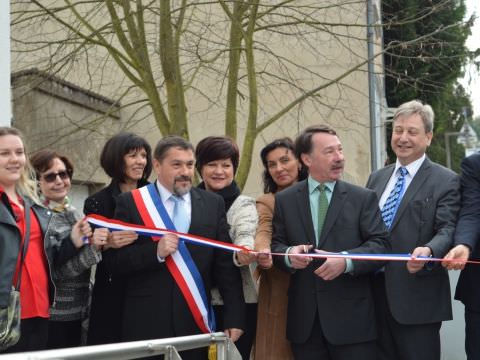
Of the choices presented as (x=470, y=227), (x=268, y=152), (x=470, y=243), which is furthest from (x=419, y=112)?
(x=268, y=152)

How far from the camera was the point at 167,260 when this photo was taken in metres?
4.58

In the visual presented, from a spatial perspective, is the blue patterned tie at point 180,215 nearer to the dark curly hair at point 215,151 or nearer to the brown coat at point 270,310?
the brown coat at point 270,310

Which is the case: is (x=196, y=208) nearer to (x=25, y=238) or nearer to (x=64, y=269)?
(x=64, y=269)

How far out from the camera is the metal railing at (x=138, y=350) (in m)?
2.55

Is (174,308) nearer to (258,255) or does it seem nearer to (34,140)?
(258,255)

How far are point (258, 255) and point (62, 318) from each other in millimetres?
1322

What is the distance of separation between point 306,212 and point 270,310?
0.68 m

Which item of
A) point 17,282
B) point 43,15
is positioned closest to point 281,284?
point 17,282

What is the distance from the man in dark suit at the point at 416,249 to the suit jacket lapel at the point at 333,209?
40 centimetres

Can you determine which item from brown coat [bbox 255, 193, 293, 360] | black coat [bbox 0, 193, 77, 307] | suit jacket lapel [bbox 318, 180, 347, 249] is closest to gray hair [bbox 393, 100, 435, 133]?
suit jacket lapel [bbox 318, 180, 347, 249]

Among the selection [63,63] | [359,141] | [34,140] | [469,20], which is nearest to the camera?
[469,20]

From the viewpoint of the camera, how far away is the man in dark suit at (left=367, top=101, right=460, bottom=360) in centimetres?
464

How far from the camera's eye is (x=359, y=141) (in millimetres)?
17500

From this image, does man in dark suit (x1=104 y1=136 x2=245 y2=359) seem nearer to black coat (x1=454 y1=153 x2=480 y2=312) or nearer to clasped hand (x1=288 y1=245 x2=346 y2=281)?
clasped hand (x1=288 y1=245 x2=346 y2=281)
